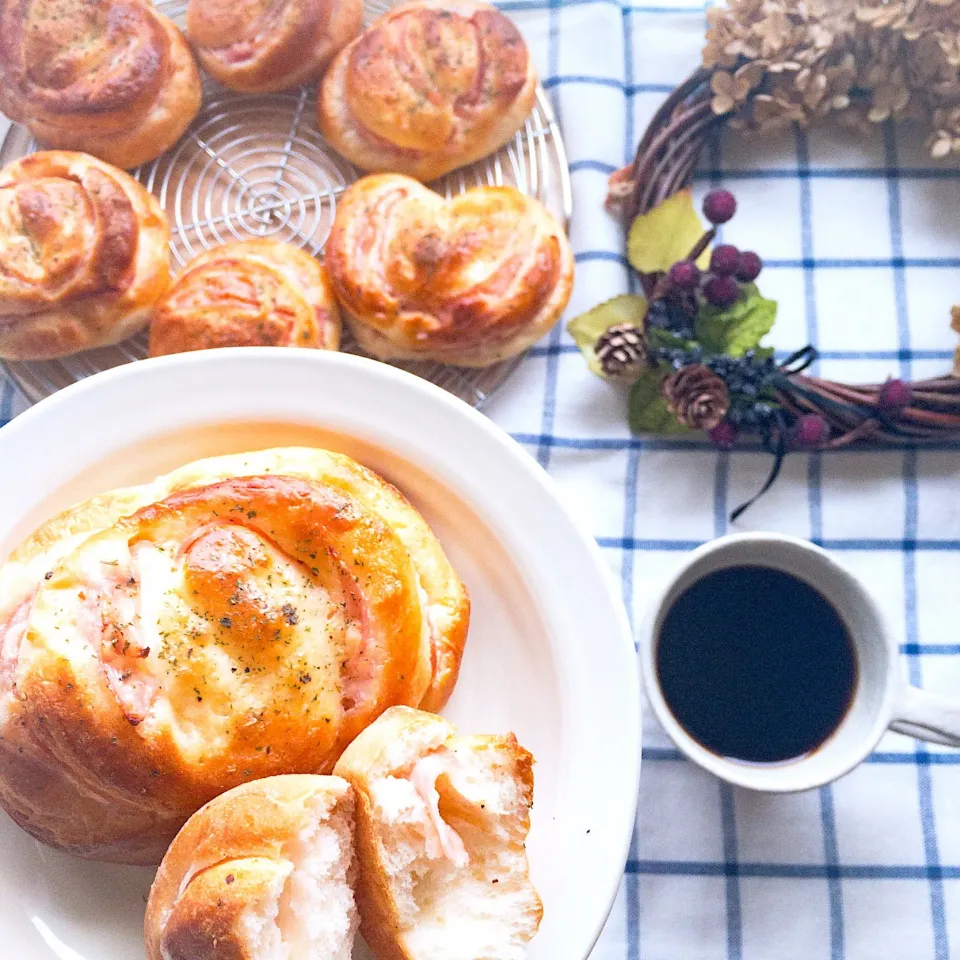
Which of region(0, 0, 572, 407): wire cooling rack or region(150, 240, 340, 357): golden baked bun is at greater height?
region(0, 0, 572, 407): wire cooling rack

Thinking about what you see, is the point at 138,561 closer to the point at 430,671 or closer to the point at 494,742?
the point at 430,671

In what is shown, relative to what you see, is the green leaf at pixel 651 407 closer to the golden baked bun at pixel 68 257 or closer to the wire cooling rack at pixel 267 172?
the wire cooling rack at pixel 267 172

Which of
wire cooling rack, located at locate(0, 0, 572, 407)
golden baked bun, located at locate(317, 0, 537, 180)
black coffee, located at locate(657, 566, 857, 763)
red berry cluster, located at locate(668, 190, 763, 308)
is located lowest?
black coffee, located at locate(657, 566, 857, 763)

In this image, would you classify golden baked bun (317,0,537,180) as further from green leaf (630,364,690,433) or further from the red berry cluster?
green leaf (630,364,690,433)

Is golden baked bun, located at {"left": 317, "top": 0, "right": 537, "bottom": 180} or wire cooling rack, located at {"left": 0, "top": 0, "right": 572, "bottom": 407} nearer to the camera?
golden baked bun, located at {"left": 317, "top": 0, "right": 537, "bottom": 180}

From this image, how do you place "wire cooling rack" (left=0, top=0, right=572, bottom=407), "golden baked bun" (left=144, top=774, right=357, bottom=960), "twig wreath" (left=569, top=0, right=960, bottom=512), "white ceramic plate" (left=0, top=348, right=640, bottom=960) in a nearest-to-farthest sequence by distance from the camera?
"golden baked bun" (left=144, top=774, right=357, bottom=960) → "white ceramic plate" (left=0, top=348, right=640, bottom=960) → "twig wreath" (left=569, top=0, right=960, bottom=512) → "wire cooling rack" (left=0, top=0, right=572, bottom=407)

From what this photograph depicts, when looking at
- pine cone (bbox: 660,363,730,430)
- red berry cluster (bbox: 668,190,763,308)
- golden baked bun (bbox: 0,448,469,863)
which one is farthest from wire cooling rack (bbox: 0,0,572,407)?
golden baked bun (bbox: 0,448,469,863)


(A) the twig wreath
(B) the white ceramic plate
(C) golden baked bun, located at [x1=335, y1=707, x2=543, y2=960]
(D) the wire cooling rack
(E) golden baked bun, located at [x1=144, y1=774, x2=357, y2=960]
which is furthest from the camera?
(D) the wire cooling rack

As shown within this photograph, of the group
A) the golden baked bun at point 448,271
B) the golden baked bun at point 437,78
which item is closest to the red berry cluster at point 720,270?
the golden baked bun at point 448,271

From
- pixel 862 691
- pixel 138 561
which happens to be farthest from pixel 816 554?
pixel 138 561
